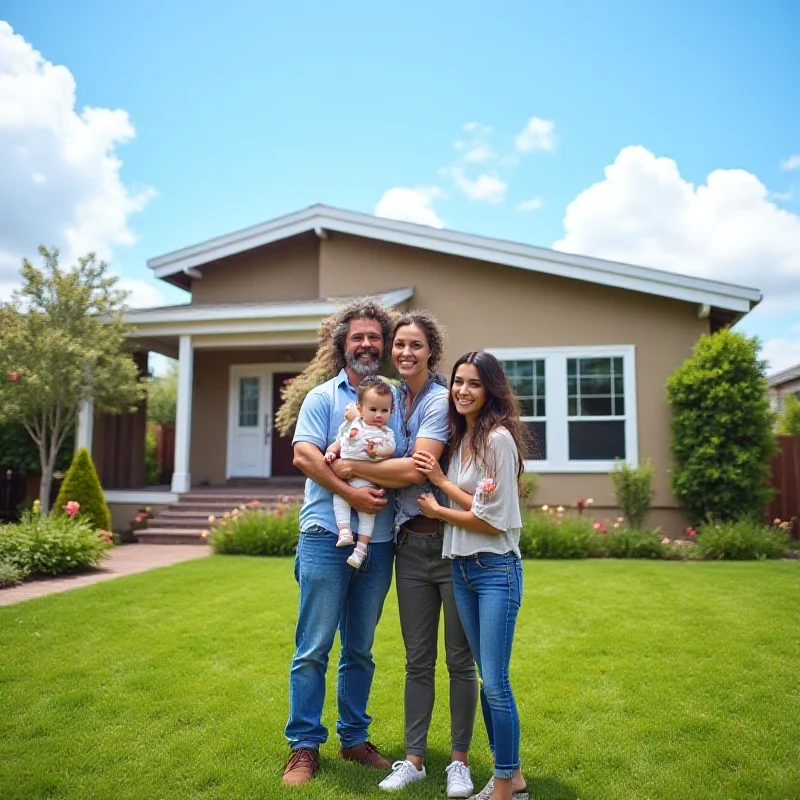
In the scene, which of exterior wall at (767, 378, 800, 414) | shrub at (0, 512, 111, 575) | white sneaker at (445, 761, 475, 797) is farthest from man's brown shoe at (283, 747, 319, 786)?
exterior wall at (767, 378, 800, 414)

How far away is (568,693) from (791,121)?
35.3ft

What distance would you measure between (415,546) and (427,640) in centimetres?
42

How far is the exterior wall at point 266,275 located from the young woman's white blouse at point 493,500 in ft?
33.1

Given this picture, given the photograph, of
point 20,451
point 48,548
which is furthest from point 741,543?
point 20,451

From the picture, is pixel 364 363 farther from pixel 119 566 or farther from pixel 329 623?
pixel 119 566

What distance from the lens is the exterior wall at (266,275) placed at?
41.8ft

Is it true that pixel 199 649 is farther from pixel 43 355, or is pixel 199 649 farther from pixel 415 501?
pixel 43 355

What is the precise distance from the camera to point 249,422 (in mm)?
13344

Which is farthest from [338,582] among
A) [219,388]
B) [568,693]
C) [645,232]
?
[645,232]

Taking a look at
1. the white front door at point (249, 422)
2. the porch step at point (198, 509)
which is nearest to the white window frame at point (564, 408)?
the porch step at point (198, 509)

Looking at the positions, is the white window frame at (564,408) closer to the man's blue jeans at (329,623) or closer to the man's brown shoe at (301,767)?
the man's blue jeans at (329,623)

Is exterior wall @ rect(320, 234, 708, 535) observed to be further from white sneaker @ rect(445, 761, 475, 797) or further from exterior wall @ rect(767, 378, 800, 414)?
exterior wall @ rect(767, 378, 800, 414)

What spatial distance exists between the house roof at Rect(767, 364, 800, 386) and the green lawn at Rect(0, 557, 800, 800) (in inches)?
633

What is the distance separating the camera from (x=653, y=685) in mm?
4020
